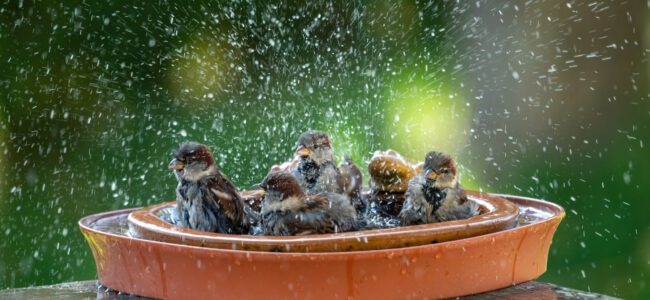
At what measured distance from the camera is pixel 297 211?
5.98ft

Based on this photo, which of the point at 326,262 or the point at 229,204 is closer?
the point at 326,262

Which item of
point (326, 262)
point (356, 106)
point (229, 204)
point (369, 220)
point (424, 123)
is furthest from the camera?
point (356, 106)

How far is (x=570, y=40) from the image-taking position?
431 cm

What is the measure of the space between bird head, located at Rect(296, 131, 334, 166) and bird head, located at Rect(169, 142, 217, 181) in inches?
12.7

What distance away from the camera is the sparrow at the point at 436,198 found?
6.59 ft

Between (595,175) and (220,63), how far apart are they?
215 centimetres

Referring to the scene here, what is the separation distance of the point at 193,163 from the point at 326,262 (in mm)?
757

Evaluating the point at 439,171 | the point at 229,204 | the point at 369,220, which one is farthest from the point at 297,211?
the point at 439,171

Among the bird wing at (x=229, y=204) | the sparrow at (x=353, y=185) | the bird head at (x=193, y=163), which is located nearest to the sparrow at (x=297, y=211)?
the bird wing at (x=229, y=204)

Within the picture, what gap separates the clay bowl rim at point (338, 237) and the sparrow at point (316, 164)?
0.67 metres

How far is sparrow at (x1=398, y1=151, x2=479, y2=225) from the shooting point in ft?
6.59

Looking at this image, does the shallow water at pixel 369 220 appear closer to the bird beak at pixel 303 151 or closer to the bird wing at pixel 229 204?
the bird wing at pixel 229 204

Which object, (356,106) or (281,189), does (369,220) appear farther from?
(356,106)

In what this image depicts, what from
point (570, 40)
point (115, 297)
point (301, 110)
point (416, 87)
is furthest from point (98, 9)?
point (115, 297)
